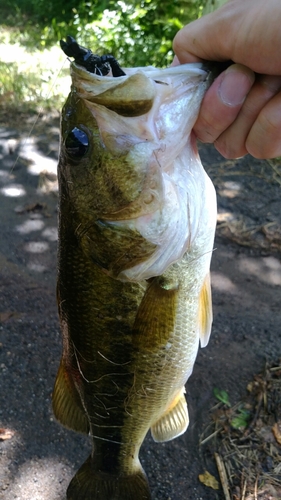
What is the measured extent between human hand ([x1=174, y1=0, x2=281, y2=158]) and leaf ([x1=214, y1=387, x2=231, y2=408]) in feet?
6.30

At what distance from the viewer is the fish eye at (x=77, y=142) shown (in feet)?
4.17

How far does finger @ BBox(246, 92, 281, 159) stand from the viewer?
1281 millimetres

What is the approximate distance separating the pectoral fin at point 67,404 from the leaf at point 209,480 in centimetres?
106

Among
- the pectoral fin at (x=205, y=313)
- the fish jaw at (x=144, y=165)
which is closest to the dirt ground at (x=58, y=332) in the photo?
the pectoral fin at (x=205, y=313)

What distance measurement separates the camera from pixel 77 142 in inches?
50.4

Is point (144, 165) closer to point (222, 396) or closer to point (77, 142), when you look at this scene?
point (77, 142)

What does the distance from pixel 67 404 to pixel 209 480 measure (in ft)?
3.93

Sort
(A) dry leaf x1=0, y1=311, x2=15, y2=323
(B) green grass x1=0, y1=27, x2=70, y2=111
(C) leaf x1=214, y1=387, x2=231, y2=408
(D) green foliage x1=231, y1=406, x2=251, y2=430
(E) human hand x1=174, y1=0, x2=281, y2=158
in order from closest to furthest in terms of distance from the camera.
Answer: (E) human hand x1=174, y1=0, x2=281, y2=158 → (D) green foliage x1=231, y1=406, x2=251, y2=430 → (C) leaf x1=214, y1=387, x2=231, y2=408 → (A) dry leaf x1=0, y1=311, x2=15, y2=323 → (B) green grass x1=0, y1=27, x2=70, y2=111

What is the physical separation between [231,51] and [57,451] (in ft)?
7.70

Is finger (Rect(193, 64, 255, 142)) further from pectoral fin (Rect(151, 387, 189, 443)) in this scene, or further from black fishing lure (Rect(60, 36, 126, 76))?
pectoral fin (Rect(151, 387, 189, 443))

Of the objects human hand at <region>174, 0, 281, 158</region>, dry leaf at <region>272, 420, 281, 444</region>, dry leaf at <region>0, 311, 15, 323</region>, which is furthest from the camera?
dry leaf at <region>0, 311, 15, 323</region>

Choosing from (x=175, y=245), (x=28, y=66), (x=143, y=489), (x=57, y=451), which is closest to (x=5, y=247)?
(x=57, y=451)

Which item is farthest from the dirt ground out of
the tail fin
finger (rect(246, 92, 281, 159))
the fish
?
finger (rect(246, 92, 281, 159))

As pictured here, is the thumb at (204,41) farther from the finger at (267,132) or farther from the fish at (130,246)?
the finger at (267,132)
